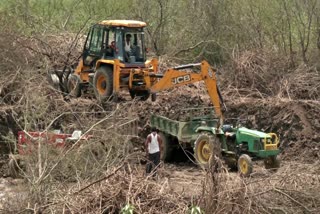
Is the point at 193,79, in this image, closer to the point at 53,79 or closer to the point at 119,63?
the point at 119,63

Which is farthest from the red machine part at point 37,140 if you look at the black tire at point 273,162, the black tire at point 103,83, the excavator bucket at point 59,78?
the excavator bucket at point 59,78

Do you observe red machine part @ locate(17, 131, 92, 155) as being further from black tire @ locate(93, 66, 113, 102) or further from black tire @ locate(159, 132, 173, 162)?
black tire @ locate(93, 66, 113, 102)

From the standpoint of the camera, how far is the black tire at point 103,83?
1892 cm

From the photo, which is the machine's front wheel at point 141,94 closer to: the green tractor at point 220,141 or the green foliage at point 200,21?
the green tractor at point 220,141

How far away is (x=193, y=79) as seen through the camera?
17.5 meters

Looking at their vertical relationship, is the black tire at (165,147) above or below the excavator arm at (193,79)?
below

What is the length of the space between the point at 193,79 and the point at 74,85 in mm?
3916

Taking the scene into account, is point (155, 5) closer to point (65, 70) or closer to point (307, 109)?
point (65, 70)

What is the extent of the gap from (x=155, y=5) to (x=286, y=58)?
608 cm

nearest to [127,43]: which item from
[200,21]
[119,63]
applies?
[119,63]

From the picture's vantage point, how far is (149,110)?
19281mm

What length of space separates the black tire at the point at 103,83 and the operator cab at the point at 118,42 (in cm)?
39

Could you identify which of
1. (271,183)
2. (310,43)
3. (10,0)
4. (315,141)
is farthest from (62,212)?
(10,0)

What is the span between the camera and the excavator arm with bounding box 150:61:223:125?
1709 cm
